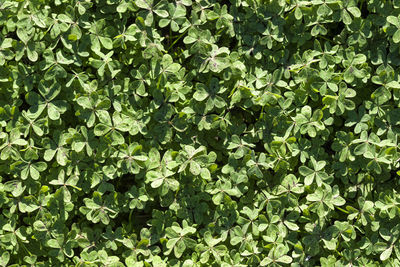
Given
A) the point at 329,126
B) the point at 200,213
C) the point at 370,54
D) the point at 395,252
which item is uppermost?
the point at 370,54

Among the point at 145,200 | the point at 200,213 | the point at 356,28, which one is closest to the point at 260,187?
the point at 200,213

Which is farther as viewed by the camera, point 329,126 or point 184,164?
point 329,126

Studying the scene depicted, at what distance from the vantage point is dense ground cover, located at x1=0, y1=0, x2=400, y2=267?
256 cm

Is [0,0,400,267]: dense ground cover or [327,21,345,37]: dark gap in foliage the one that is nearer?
[0,0,400,267]: dense ground cover

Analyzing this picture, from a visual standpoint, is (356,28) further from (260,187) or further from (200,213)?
(200,213)

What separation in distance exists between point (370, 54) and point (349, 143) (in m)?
0.46

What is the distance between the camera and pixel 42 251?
8.77 feet

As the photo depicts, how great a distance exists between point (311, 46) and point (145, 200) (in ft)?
3.78

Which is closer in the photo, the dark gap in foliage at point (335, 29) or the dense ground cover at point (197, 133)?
the dense ground cover at point (197, 133)

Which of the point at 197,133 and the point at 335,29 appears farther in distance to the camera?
the point at 335,29

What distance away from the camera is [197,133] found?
270 centimetres

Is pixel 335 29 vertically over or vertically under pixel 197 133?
over

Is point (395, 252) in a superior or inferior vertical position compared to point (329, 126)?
inferior

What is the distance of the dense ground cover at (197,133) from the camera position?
2562mm
